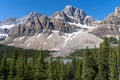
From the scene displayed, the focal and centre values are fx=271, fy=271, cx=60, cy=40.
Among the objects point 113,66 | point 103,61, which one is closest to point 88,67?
point 103,61

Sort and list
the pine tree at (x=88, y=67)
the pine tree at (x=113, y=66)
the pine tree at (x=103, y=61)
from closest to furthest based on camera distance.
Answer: the pine tree at (x=88, y=67) → the pine tree at (x=103, y=61) → the pine tree at (x=113, y=66)

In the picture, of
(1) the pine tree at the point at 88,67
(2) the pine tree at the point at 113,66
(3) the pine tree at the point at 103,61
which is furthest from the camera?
(2) the pine tree at the point at 113,66

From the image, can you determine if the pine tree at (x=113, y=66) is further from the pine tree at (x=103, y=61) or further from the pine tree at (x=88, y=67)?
the pine tree at (x=88, y=67)

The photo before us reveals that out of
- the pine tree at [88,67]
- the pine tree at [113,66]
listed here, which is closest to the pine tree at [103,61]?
the pine tree at [113,66]

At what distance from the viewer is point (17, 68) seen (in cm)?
9631

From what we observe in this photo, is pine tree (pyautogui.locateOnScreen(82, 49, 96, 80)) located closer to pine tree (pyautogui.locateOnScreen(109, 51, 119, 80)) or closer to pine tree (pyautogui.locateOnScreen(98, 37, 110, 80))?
pine tree (pyautogui.locateOnScreen(98, 37, 110, 80))

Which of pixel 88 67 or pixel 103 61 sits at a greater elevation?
pixel 103 61

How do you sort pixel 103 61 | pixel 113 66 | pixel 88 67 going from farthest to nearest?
1. pixel 113 66
2. pixel 103 61
3. pixel 88 67

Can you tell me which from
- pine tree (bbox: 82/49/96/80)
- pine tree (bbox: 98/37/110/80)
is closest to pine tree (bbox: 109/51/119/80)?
pine tree (bbox: 98/37/110/80)

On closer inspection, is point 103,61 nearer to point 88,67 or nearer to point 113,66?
point 113,66

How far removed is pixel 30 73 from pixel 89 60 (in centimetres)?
2947

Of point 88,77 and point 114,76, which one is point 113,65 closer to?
point 114,76

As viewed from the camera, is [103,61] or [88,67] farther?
[103,61]

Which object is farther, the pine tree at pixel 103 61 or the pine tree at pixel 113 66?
the pine tree at pixel 113 66
